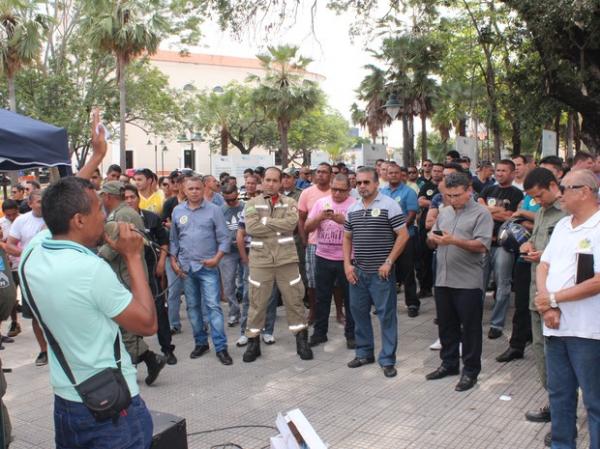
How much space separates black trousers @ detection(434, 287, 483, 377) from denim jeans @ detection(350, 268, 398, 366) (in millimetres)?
473

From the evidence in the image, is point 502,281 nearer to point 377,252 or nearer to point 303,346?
point 377,252

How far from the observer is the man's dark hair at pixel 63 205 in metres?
2.33

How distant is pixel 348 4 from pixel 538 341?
9704mm

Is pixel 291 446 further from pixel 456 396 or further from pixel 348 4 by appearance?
pixel 348 4

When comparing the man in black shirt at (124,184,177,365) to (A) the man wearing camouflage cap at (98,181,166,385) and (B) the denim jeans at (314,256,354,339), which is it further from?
(B) the denim jeans at (314,256,354,339)

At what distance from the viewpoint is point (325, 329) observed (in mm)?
6652

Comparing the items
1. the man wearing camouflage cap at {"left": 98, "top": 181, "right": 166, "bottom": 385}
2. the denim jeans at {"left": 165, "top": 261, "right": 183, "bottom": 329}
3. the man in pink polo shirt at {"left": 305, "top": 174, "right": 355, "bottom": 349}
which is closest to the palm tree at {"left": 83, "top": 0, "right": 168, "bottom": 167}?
the denim jeans at {"left": 165, "top": 261, "right": 183, "bottom": 329}

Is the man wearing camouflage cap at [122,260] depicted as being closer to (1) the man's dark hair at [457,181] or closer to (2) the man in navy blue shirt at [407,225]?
(1) the man's dark hair at [457,181]

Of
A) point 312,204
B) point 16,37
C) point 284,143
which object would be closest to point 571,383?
point 312,204

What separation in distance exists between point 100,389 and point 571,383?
2813 millimetres

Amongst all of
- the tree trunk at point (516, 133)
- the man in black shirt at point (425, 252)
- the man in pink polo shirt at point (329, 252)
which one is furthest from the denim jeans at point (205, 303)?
the tree trunk at point (516, 133)

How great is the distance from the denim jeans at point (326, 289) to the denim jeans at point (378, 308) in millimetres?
618

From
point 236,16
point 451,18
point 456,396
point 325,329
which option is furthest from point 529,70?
point 456,396

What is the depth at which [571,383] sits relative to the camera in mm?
3576
